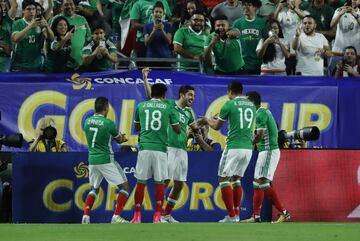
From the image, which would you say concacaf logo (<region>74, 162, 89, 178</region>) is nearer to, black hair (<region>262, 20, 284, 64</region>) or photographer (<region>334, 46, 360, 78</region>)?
black hair (<region>262, 20, 284, 64</region>)

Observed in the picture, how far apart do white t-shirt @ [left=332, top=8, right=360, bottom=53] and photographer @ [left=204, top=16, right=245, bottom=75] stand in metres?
2.21

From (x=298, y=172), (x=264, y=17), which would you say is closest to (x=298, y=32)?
(x=264, y=17)

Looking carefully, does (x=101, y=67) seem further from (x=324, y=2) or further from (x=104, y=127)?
(x=324, y=2)

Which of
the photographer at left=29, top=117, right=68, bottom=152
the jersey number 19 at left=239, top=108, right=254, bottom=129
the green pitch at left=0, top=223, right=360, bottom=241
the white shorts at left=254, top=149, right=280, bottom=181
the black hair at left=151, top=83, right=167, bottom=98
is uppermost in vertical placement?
the black hair at left=151, top=83, right=167, bottom=98

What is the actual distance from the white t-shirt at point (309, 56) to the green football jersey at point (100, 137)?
4.93m

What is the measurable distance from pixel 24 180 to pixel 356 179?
5.48m

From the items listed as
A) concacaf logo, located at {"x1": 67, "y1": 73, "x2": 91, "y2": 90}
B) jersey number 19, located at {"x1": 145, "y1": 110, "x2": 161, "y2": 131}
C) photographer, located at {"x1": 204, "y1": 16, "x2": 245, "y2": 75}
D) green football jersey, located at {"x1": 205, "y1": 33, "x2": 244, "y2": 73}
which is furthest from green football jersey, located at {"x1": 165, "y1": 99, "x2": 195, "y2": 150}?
green football jersey, located at {"x1": 205, "y1": 33, "x2": 244, "y2": 73}

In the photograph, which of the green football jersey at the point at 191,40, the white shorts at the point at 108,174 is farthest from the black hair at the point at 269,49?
the white shorts at the point at 108,174

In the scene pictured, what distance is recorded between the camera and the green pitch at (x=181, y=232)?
11.8 m

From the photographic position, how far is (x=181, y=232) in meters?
12.8

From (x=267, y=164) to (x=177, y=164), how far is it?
1.43m

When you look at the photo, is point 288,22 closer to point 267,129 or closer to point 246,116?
point 267,129

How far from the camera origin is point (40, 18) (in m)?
18.2

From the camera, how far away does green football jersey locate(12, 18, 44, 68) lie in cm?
1852
